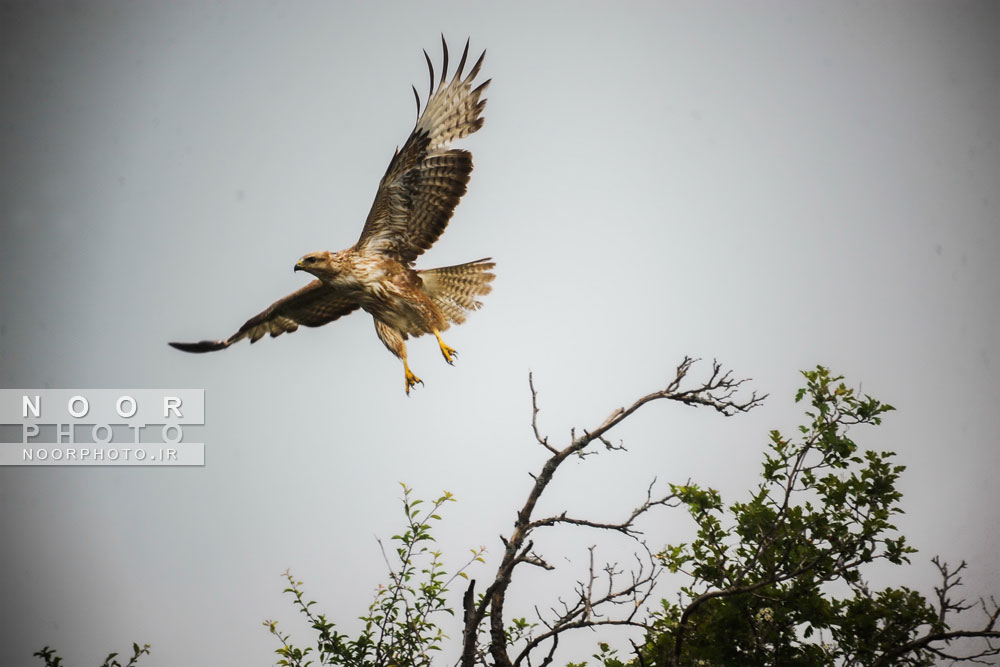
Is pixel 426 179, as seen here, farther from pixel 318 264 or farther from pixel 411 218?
pixel 318 264

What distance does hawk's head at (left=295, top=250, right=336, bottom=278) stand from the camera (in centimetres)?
576

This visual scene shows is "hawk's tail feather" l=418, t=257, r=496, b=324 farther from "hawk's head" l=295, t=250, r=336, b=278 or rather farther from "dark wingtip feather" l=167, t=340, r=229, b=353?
"dark wingtip feather" l=167, t=340, r=229, b=353

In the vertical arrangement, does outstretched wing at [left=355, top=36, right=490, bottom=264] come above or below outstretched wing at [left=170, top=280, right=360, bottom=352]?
above

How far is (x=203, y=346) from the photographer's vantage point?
255 inches

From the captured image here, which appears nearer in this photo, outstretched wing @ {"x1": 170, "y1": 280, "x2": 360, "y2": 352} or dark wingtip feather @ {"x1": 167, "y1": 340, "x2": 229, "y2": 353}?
dark wingtip feather @ {"x1": 167, "y1": 340, "x2": 229, "y2": 353}

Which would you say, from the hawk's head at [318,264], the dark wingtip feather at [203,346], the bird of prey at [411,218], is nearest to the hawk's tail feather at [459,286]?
the bird of prey at [411,218]

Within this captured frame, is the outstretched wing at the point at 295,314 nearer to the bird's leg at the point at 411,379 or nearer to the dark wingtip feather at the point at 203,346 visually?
the dark wingtip feather at the point at 203,346

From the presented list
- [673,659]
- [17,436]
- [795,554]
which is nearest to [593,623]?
[673,659]

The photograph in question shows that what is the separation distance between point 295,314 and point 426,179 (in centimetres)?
161

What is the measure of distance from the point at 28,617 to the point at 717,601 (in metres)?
12.8

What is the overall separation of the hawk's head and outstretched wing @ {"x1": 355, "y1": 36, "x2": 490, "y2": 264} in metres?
0.28

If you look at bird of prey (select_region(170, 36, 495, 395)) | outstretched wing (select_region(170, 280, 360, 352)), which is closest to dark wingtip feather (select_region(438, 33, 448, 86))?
bird of prey (select_region(170, 36, 495, 395))

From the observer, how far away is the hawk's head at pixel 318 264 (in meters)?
5.76

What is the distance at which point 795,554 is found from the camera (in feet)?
17.0
